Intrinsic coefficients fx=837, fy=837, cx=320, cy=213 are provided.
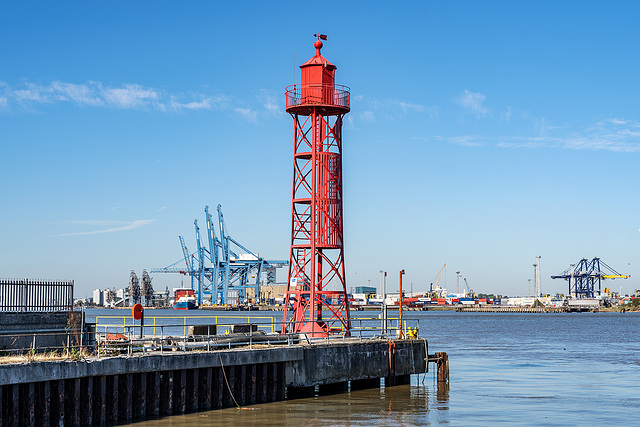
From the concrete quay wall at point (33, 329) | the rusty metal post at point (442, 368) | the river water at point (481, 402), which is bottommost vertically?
the river water at point (481, 402)


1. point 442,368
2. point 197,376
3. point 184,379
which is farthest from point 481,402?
point 184,379

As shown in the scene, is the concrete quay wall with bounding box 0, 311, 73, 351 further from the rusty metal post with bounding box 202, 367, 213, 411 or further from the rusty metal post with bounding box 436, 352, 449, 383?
the rusty metal post with bounding box 436, 352, 449, 383

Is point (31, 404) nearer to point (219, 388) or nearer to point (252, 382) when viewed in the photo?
point (219, 388)

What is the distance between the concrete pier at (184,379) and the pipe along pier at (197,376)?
3 centimetres

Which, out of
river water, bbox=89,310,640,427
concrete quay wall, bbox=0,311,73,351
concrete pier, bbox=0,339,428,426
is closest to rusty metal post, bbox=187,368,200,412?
concrete pier, bbox=0,339,428,426

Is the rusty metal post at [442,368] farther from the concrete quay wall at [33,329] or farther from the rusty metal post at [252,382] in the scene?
the concrete quay wall at [33,329]

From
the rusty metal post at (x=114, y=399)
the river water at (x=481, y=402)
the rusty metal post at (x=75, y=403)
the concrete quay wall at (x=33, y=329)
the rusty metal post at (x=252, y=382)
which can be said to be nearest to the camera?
the rusty metal post at (x=75, y=403)

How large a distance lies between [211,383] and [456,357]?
32.8 metres

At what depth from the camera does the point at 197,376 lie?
1099 inches

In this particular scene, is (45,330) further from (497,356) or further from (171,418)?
(497,356)

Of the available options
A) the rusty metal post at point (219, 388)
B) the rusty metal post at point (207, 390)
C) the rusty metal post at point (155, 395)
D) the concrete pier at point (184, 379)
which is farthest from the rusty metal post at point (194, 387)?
the rusty metal post at point (155, 395)

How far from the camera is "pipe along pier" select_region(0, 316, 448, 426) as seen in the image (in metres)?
23.1

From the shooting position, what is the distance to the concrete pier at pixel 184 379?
23.0 m

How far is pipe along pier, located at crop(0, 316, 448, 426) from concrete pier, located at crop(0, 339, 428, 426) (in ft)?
0.09
